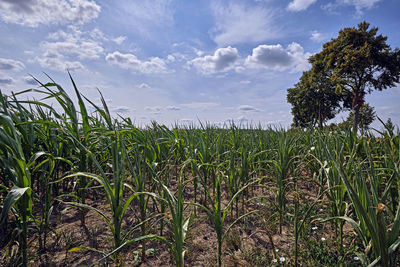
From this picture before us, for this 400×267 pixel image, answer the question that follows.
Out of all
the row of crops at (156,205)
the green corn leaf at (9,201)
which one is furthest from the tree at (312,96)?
the green corn leaf at (9,201)

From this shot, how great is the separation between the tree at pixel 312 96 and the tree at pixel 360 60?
5.07 feet

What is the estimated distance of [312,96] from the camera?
20734 millimetres

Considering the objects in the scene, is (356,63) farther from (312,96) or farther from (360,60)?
(312,96)

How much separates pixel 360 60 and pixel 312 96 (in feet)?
19.0

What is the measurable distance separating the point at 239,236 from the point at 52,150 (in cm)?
176

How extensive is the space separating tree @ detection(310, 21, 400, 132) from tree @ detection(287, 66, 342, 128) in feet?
5.07

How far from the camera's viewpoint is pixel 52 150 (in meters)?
1.75

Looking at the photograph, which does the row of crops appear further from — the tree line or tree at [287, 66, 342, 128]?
tree at [287, 66, 342, 128]

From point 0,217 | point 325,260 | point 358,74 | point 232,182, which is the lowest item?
point 325,260

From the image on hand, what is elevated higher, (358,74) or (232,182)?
(358,74)

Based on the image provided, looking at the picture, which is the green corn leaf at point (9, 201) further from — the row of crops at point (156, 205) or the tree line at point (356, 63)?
the tree line at point (356, 63)

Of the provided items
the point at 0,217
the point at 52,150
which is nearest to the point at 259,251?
the point at 0,217

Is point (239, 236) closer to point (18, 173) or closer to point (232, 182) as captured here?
point (232, 182)

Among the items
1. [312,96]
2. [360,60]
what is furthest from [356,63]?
[312,96]
